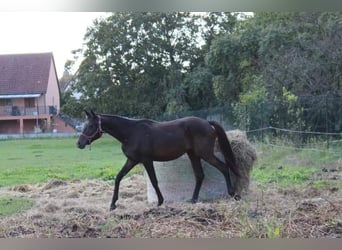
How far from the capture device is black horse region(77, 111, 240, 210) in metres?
4.82

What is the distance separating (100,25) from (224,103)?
1287 millimetres

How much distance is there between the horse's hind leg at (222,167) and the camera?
4.87 meters

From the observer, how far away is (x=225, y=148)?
4918mm

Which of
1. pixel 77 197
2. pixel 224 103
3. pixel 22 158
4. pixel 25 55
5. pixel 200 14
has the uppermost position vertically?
pixel 200 14

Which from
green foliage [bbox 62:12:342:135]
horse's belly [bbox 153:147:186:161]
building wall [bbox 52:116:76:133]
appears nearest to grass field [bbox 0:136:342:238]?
building wall [bbox 52:116:76:133]

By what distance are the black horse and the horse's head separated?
13mm

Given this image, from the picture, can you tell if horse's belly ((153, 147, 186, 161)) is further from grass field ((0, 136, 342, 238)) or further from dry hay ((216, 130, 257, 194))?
dry hay ((216, 130, 257, 194))

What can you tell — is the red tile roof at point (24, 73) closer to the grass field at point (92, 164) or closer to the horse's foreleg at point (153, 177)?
the grass field at point (92, 164)

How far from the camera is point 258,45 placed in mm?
5043

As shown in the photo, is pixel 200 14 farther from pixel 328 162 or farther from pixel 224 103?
pixel 328 162

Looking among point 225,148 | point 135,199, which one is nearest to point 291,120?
point 225,148

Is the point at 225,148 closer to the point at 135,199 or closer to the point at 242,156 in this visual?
the point at 242,156

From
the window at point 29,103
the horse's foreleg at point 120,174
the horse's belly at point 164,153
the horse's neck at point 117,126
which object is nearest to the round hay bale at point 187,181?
the horse's belly at point 164,153

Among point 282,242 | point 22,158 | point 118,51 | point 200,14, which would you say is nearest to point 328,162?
point 282,242
